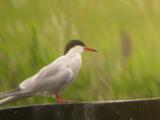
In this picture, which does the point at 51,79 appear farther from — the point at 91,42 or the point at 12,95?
the point at 91,42

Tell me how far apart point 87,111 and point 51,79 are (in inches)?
7.7

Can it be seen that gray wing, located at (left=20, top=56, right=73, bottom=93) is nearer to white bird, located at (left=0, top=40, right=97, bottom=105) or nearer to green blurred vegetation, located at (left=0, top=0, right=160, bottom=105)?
white bird, located at (left=0, top=40, right=97, bottom=105)

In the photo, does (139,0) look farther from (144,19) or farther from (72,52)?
(72,52)

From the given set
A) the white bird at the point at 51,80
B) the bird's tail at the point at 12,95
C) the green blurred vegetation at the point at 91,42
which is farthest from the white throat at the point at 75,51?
the bird's tail at the point at 12,95

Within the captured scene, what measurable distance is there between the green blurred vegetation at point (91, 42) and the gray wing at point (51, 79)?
160 millimetres

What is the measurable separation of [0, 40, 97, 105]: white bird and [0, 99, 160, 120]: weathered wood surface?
0.09 m

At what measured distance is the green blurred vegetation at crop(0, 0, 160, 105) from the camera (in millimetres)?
2213

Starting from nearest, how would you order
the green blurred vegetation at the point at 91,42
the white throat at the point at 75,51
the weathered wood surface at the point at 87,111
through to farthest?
1. the weathered wood surface at the point at 87,111
2. the white throat at the point at 75,51
3. the green blurred vegetation at the point at 91,42

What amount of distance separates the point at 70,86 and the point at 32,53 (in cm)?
20

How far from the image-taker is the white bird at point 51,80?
1.97 m

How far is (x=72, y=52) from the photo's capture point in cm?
210

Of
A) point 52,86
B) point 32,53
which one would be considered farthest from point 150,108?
point 32,53

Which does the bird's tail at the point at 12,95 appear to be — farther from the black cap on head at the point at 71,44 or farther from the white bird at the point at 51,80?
the black cap on head at the point at 71,44

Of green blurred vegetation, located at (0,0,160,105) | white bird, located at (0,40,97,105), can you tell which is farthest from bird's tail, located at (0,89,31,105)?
green blurred vegetation, located at (0,0,160,105)
